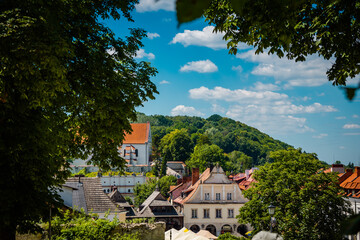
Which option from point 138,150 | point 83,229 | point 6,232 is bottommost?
point 83,229

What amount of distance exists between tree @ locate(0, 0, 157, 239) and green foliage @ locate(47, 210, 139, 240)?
2.21 meters

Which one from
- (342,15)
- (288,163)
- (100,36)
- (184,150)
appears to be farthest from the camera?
(184,150)

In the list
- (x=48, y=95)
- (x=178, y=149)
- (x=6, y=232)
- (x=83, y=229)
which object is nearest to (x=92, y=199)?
(x=83, y=229)

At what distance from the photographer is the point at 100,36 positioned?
35.2 feet

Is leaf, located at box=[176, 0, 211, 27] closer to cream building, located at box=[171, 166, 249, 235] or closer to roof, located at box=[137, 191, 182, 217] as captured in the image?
cream building, located at box=[171, 166, 249, 235]

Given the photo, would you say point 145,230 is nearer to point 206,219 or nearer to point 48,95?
point 48,95

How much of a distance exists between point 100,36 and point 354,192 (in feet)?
93.7

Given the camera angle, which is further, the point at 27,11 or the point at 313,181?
the point at 313,181

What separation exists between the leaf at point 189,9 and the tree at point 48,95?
13.7 feet

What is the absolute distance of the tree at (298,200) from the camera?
72.8 ft

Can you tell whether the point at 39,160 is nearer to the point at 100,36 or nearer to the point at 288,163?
the point at 100,36

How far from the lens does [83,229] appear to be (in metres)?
11.2

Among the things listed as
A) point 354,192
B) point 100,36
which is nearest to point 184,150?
point 354,192

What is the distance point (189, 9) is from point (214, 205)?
140 ft
